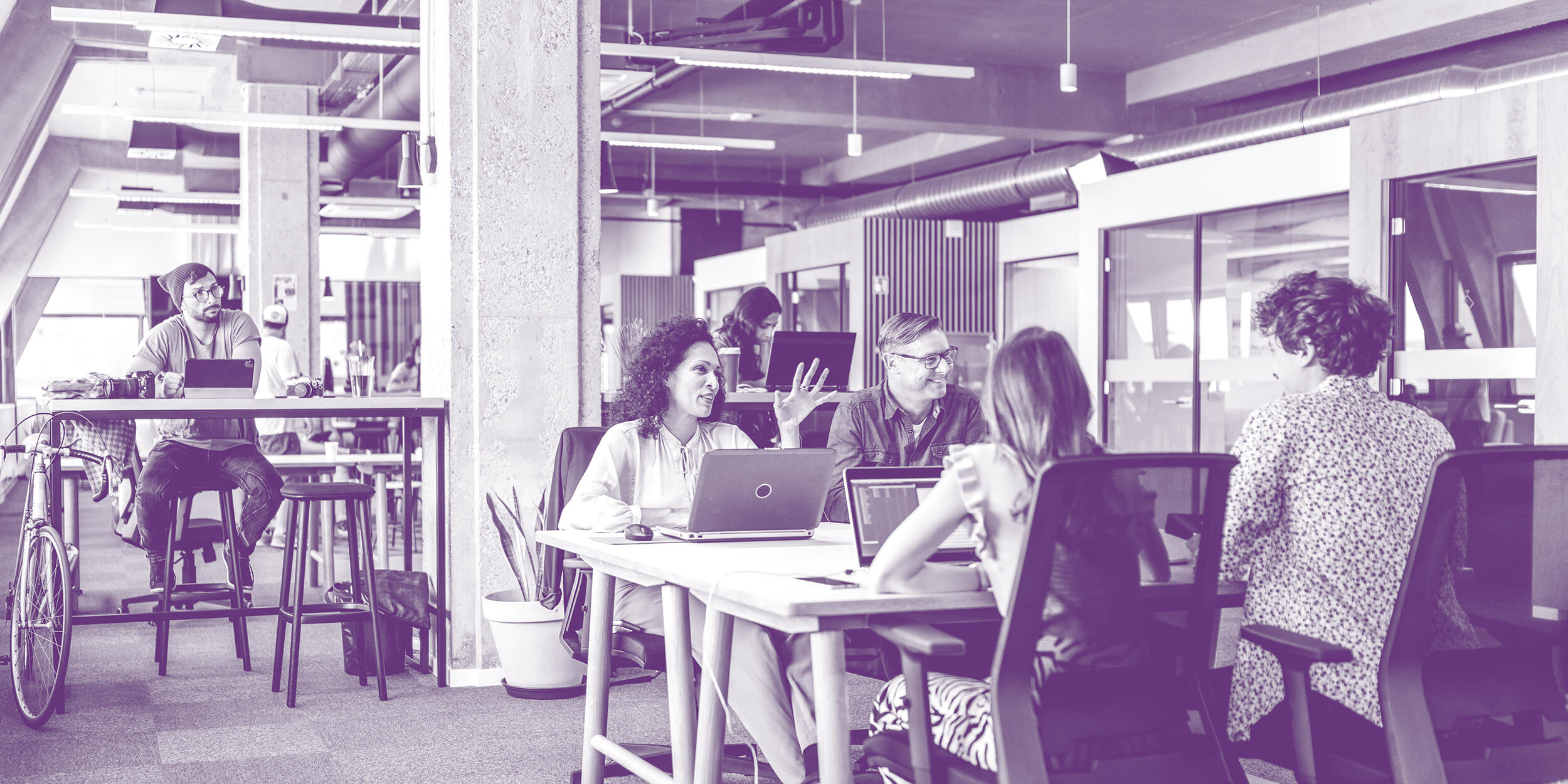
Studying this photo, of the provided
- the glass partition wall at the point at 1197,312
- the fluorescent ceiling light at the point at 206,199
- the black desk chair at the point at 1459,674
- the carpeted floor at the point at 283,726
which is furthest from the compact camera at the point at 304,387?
the fluorescent ceiling light at the point at 206,199

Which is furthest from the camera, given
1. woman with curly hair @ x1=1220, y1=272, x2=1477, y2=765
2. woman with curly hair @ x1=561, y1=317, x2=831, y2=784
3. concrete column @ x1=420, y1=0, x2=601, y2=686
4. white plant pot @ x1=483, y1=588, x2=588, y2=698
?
concrete column @ x1=420, y1=0, x2=601, y2=686

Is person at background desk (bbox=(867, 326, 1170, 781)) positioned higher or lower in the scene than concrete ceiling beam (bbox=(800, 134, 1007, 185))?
lower

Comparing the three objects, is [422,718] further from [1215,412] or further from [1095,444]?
[1215,412]

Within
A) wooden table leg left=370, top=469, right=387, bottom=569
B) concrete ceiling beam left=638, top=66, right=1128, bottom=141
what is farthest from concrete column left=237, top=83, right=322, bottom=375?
wooden table leg left=370, top=469, right=387, bottom=569

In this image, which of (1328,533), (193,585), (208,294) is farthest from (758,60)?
(1328,533)

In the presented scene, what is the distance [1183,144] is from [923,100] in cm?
239

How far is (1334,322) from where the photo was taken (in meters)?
2.90

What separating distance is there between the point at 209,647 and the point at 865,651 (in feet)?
12.1

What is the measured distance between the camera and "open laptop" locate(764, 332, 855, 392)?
6.96 m

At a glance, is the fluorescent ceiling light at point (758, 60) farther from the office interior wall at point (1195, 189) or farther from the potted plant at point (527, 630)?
the potted plant at point (527, 630)

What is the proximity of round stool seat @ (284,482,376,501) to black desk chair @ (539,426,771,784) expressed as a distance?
1174 mm

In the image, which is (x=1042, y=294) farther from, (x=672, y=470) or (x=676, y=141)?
(x=672, y=470)

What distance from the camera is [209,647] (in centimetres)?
620

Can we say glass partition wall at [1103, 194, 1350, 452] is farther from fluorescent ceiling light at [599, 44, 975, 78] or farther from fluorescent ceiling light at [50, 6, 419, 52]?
fluorescent ceiling light at [50, 6, 419, 52]
